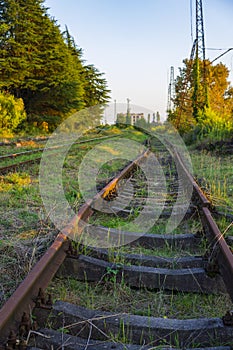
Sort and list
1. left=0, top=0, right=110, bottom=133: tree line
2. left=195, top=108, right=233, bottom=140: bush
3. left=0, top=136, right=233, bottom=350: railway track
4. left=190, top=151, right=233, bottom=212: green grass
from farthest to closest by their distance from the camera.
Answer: left=0, top=0, right=110, bottom=133: tree line
left=195, top=108, right=233, bottom=140: bush
left=190, top=151, right=233, bottom=212: green grass
left=0, top=136, right=233, bottom=350: railway track

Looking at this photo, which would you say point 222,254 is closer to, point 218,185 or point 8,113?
point 218,185

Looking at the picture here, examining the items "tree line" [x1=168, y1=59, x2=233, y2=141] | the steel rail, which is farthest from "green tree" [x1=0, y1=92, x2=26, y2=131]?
the steel rail

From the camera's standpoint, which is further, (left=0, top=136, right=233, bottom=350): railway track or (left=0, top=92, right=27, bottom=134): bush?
(left=0, top=92, right=27, bottom=134): bush

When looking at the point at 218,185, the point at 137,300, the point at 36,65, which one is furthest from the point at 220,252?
the point at 36,65

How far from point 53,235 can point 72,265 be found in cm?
56

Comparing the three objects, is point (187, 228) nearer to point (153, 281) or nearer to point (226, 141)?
point (153, 281)

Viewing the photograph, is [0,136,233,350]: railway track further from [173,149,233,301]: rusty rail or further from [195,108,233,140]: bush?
[195,108,233,140]: bush

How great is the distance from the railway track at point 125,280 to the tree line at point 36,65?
20.0 m

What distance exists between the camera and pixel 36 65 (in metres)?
23.7

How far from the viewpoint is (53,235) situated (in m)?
2.92

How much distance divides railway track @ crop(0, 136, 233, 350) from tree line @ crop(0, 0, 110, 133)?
2002 cm

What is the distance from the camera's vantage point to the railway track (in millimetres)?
1658

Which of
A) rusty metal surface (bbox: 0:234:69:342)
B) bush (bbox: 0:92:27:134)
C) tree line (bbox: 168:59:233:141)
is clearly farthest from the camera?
bush (bbox: 0:92:27:134)

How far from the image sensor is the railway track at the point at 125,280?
1.66 metres
